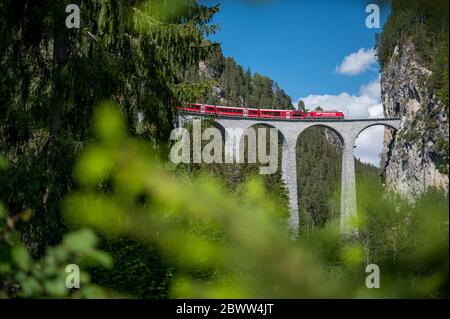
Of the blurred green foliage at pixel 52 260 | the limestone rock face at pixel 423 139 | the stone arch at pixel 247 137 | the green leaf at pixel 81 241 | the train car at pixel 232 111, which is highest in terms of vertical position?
the train car at pixel 232 111

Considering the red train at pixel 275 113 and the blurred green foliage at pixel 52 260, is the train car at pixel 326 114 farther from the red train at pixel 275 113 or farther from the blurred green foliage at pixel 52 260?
the blurred green foliage at pixel 52 260

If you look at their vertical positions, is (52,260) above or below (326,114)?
below

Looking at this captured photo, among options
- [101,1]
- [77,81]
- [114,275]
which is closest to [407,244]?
[114,275]

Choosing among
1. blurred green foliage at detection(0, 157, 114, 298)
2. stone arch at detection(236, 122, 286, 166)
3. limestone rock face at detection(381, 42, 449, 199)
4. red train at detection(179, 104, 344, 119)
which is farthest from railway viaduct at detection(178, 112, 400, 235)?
blurred green foliage at detection(0, 157, 114, 298)

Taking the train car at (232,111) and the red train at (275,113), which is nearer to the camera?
the train car at (232,111)

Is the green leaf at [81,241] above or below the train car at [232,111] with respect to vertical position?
below

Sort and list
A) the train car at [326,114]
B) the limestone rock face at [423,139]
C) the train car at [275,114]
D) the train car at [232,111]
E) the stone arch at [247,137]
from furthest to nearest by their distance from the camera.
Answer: the train car at [326,114] → the train car at [275,114] → the stone arch at [247,137] → the train car at [232,111] → the limestone rock face at [423,139]

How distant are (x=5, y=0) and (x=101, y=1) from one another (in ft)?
3.30

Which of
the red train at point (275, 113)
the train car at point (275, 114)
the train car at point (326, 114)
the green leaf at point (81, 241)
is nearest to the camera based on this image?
the green leaf at point (81, 241)

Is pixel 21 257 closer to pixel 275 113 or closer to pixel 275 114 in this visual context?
pixel 275 114

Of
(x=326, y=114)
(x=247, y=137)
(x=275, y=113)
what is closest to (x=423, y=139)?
(x=247, y=137)

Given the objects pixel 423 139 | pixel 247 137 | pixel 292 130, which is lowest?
pixel 423 139

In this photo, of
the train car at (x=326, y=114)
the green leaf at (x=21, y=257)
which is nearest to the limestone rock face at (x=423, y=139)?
the green leaf at (x=21, y=257)
